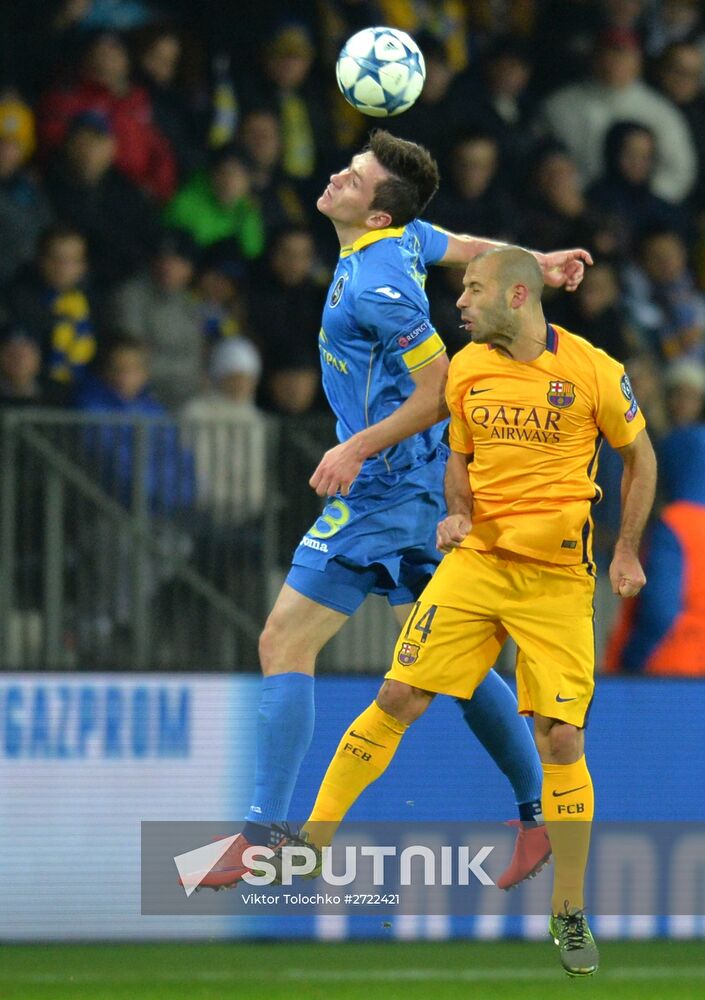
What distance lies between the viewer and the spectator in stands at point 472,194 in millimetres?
9594

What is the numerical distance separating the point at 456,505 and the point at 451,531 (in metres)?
0.14

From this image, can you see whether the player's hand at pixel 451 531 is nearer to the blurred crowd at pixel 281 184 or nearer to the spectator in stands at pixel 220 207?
the blurred crowd at pixel 281 184

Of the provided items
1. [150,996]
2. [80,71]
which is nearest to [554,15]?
[80,71]

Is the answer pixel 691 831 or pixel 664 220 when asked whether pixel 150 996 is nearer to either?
pixel 691 831

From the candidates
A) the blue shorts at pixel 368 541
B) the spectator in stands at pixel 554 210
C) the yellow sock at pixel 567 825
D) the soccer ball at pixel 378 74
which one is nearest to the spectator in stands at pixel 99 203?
the spectator in stands at pixel 554 210

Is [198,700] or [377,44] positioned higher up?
[377,44]

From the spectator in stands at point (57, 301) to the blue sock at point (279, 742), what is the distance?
3.13 meters

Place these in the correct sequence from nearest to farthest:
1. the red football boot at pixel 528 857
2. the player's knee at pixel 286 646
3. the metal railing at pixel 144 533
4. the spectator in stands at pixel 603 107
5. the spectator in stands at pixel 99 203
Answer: the player's knee at pixel 286 646 < the red football boot at pixel 528 857 < the metal railing at pixel 144 533 < the spectator in stands at pixel 99 203 < the spectator in stands at pixel 603 107

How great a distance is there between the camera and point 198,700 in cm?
723

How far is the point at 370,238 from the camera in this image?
586 centimetres

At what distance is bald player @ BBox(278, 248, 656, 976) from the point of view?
5.54 meters

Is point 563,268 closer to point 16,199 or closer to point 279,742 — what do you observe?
point 279,742

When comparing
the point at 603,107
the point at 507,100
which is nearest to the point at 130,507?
the point at 507,100

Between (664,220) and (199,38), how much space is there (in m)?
2.68
